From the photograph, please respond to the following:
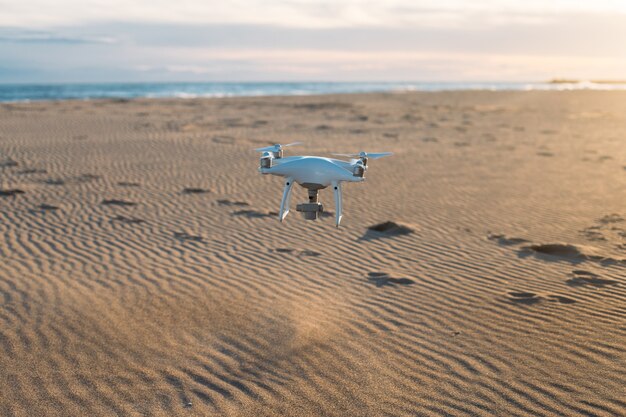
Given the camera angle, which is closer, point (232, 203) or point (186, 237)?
point (186, 237)

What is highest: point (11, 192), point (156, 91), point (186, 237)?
point (156, 91)

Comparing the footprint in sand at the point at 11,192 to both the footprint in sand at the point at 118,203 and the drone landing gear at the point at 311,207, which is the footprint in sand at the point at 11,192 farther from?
the drone landing gear at the point at 311,207

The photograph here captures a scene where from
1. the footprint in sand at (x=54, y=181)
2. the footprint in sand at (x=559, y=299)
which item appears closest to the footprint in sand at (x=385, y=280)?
the footprint in sand at (x=559, y=299)

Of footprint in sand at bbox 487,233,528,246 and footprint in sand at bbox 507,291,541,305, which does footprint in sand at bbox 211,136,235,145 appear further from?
footprint in sand at bbox 507,291,541,305

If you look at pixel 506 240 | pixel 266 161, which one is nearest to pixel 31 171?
pixel 506 240

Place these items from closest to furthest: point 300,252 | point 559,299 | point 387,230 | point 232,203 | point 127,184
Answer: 1. point 559,299
2. point 300,252
3. point 387,230
4. point 232,203
5. point 127,184

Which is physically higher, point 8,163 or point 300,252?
point 8,163

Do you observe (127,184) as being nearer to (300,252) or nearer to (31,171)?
(31,171)

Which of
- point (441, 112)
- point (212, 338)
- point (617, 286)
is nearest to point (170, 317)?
point (212, 338)
